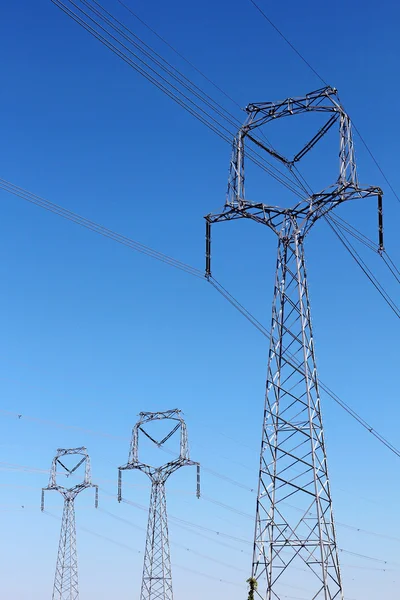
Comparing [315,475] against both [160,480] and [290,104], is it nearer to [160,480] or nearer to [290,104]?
[290,104]

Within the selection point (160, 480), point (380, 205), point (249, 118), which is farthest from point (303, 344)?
point (160, 480)

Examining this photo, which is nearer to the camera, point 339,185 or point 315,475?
point 315,475

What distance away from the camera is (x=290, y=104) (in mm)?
42719

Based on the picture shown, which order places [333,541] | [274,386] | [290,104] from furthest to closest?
[290,104] → [274,386] → [333,541]

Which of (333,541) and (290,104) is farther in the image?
(290,104)

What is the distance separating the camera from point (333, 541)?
3719 centimetres

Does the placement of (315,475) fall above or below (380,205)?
below

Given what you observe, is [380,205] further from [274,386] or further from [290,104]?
[274,386]

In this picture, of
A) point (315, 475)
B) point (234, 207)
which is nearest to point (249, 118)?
point (234, 207)

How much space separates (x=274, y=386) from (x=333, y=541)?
6.94 metres

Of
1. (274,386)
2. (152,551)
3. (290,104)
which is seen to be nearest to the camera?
(274,386)

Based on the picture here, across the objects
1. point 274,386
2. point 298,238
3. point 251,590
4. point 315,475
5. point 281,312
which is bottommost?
point 251,590

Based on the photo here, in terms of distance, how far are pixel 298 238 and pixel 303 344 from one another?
507 centimetres

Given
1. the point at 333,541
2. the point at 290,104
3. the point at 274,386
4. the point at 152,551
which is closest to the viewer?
the point at 333,541
